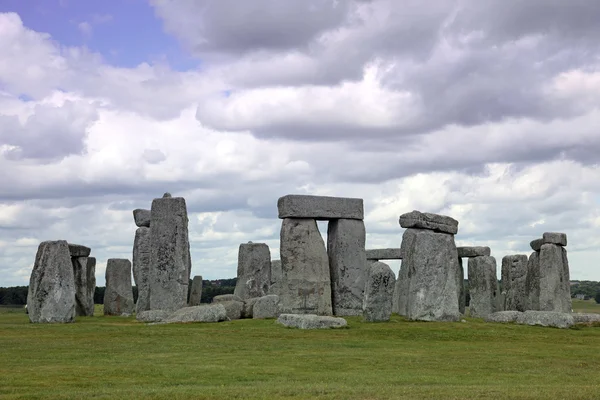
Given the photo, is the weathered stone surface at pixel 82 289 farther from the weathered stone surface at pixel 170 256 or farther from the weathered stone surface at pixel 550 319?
the weathered stone surface at pixel 550 319

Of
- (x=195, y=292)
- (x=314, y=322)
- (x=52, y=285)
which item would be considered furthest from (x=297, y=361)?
(x=195, y=292)

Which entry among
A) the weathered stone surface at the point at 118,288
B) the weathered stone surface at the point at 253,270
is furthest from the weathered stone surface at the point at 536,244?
the weathered stone surface at the point at 118,288

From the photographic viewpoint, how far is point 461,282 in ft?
107

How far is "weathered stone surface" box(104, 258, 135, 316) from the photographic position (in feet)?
110

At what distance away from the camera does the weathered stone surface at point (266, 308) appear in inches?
1078

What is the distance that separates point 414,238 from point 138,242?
11864mm

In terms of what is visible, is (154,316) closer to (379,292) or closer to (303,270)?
(303,270)

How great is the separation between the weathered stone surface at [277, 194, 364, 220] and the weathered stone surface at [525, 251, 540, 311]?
20.1 feet

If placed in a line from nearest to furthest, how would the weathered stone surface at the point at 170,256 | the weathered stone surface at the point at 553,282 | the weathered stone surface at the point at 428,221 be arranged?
the weathered stone surface at the point at 428,221 → the weathered stone surface at the point at 170,256 → the weathered stone surface at the point at 553,282

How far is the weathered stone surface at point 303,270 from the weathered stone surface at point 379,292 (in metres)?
3.78

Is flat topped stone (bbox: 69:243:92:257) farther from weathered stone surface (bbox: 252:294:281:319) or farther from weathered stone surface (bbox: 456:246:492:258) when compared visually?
weathered stone surface (bbox: 456:246:492:258)

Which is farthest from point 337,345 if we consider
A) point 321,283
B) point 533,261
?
point 533,261

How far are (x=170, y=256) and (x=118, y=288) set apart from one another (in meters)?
6.27

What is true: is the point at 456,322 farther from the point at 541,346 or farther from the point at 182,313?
the point at 182,313
